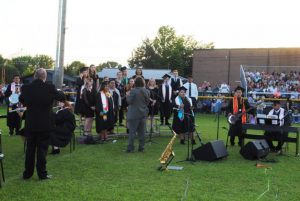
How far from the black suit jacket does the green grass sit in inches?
39.0

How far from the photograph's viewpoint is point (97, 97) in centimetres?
1198

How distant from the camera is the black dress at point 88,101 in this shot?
1196 centimetres

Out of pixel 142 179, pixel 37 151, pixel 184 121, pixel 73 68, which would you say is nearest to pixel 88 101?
pixel 184 121

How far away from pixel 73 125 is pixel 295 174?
5.04 meters

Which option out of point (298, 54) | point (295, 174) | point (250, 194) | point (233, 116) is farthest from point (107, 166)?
point (298, 54)

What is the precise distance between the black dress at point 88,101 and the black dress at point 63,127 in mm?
2305

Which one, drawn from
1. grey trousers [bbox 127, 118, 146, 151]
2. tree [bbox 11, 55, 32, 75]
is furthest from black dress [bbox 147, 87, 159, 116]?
tree [bbox 11, 55, 32, 75]

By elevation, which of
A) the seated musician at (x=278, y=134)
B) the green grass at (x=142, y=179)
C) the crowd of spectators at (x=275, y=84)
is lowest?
the green grass at (x=142, y=179)

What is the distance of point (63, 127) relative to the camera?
9484 mm

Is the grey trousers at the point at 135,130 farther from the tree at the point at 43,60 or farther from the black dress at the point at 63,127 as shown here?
the tree at the point at 43,60


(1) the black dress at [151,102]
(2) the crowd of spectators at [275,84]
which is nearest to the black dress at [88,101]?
(1) the black dress at [151,102]

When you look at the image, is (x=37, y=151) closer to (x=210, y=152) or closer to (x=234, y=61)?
(x=210, y=152)

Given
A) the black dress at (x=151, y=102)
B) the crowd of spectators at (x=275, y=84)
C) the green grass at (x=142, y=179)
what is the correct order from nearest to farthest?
1. the green grass at (x=142, y=179)
2. the black dress at (x=151, y=102)
3. the crowd of spectators at (x=275, y=84)

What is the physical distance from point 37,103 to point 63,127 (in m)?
2.40
